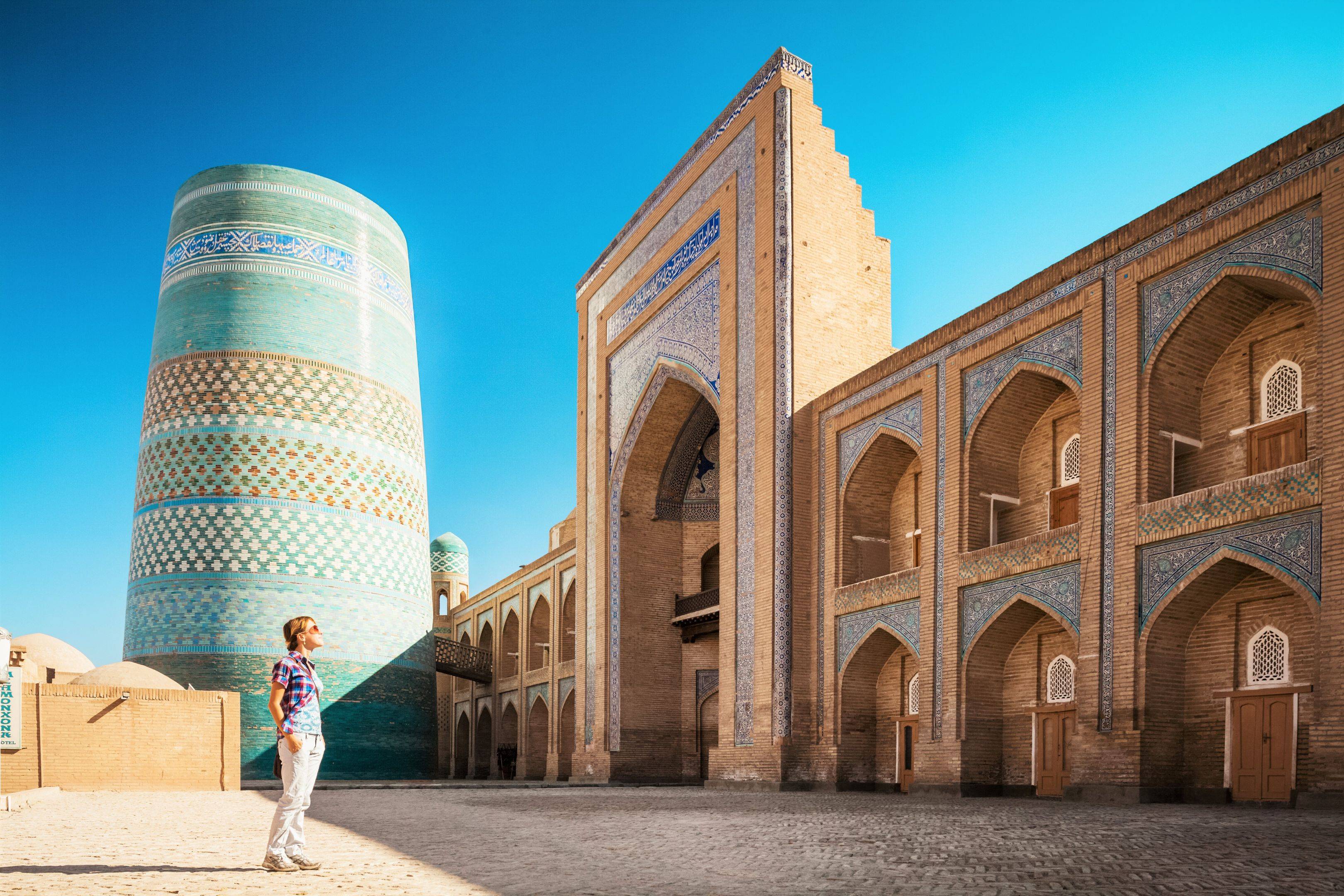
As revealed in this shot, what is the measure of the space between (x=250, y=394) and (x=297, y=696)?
15.5 metres

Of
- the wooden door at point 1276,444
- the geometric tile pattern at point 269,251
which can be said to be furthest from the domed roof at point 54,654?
the wooden door at point 1276,444

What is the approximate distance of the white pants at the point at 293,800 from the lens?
4098 mm

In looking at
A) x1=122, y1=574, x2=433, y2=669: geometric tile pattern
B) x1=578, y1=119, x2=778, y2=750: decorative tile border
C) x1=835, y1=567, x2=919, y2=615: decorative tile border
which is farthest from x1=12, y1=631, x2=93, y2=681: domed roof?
x1=835, y1=567, x2=919, y2=615: decorative tile border

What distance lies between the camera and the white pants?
4098 millimetres

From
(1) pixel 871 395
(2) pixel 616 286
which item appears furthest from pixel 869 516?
(2) pixel 616 286

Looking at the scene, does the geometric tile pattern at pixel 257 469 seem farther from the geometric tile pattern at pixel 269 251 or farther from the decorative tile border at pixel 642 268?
the decorative tile border at pixel 642 268

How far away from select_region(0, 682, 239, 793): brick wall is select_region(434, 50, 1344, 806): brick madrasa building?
17.9 feet

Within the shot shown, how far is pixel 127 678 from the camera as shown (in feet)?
49.0

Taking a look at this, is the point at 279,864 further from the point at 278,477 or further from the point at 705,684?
the point at 278,477

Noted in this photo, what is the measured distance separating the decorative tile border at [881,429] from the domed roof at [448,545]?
2314 cm

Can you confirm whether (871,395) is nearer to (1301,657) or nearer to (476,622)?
(1301,657)

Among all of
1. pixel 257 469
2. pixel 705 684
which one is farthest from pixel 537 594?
pixel 705 684

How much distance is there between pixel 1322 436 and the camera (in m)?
7.31

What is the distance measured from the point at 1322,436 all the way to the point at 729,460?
777cm
